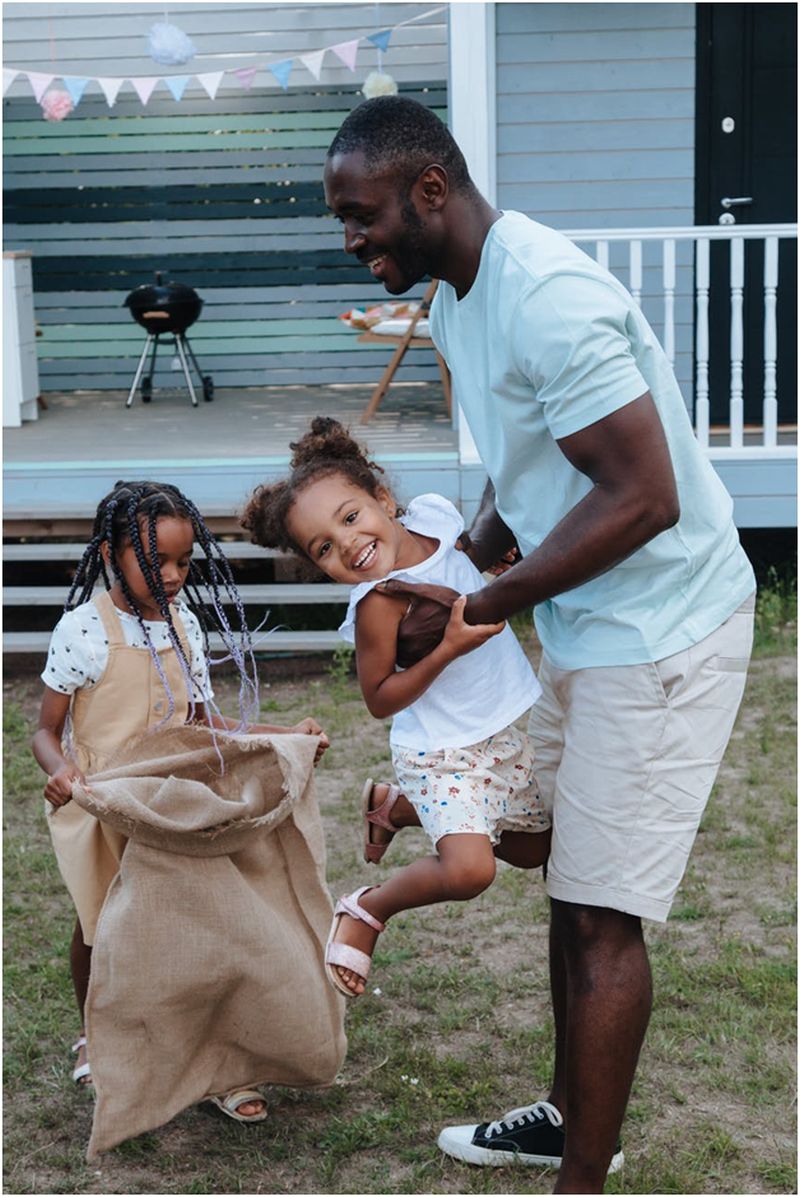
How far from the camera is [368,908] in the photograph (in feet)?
8.03

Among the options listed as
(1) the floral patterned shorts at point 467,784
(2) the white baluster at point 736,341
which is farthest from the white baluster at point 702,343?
(1) the floral patterned shorts at point 467,784

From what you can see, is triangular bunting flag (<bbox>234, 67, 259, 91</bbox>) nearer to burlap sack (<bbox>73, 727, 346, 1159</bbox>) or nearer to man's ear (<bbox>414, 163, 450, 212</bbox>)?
burlap sack (<bbox>73, 727, 346, 1159</bbox>)

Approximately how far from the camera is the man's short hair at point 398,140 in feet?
7.14

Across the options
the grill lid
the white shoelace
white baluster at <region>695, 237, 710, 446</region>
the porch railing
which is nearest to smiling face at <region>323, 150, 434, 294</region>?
the white shoelace

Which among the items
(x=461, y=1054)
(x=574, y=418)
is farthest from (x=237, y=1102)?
(x=574, y=418)

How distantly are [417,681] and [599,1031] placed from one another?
603mm

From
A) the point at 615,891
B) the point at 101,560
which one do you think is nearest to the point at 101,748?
the point at 101,560

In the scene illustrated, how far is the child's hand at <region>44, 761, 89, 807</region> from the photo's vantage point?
2746 millimetres

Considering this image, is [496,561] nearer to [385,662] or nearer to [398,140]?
[385,662]

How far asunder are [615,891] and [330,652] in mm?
4745

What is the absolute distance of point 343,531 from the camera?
2.41 meters

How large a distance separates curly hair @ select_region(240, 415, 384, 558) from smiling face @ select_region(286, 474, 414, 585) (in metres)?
0.02

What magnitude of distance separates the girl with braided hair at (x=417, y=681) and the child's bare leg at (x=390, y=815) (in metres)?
0.08

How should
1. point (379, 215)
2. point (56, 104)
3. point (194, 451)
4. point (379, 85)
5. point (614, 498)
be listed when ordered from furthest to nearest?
point (56, 104), point (379, 85), point (194, 451), point (379, 215), point (614, 498)
